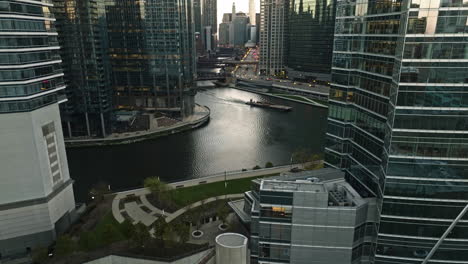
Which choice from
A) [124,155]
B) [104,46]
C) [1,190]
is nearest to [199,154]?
[124,155]

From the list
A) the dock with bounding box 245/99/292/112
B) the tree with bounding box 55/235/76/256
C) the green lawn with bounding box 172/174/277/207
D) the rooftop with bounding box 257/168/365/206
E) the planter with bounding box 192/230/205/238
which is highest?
the rooftop with bounding box 257/168/365/206

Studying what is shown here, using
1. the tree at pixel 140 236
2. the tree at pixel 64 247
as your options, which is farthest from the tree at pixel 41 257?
the tree at pixel 140 236

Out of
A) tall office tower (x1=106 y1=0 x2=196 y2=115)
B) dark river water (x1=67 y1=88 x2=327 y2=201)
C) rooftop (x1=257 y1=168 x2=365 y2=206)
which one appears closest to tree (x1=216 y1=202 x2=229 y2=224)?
rooftop (x1=257 y1=168 x2=365 y2=206)

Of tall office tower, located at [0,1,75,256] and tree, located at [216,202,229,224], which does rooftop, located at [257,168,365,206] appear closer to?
tree, located at [216,202,229,224]

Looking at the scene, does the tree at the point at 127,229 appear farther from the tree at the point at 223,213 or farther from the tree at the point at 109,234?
the tree at the point at 223,213

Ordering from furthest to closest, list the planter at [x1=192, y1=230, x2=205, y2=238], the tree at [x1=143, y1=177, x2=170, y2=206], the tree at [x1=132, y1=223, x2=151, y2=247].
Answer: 1. the tree at [x1=143, y1=177, x2=170, y2=206]
2. the planter at [x1=192, y1=230, x2=205, y2=238]
3. the tree at [x1=132, y1=223, x2=151, y2=247]

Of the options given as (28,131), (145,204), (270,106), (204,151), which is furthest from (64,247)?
(270,106)
